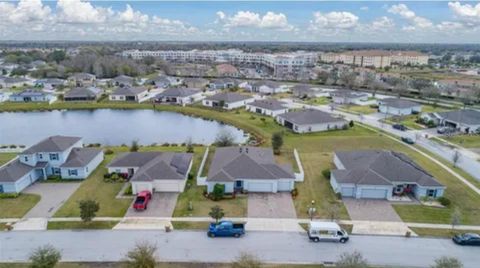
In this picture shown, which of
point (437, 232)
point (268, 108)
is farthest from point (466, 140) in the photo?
point (268, 108)

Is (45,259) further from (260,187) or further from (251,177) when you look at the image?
(260,187)

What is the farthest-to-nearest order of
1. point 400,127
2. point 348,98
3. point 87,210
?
point 348,98 → point 400,127 → point 87,210

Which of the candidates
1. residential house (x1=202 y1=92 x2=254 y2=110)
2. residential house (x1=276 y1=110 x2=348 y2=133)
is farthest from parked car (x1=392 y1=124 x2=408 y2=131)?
residential house (x1=202 y1=92 x2=254 y2=110)

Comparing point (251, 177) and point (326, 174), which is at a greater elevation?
point (251, 177)

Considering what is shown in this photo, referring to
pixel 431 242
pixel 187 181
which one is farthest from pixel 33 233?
pixel 431 242

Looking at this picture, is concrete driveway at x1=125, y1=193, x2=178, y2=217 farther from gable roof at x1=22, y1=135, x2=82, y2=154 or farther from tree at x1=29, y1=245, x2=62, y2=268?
gable roof at x1=22, y1=135, x2=82, y2=154

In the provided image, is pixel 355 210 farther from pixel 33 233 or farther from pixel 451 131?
pixel 451 131

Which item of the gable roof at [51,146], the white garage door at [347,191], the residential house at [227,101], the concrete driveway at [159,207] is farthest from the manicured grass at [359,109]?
the gable roof at [51,146]

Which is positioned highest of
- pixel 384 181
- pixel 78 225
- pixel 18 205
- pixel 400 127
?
pixel 384 181
